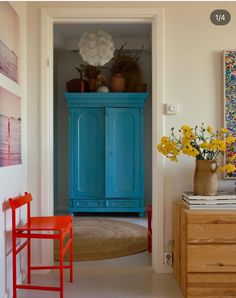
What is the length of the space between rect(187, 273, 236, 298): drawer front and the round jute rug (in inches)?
45.7

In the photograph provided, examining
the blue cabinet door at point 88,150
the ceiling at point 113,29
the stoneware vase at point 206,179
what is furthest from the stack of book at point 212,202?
the ceiling at point 113,29

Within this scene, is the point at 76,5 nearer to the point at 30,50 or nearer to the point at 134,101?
the point at 30,50

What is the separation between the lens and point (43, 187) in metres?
2.86

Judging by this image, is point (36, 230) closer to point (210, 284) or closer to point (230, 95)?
point (210, 284)

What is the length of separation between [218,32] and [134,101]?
89.5 inches

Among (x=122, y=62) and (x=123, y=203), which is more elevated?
(x=122, y=62)

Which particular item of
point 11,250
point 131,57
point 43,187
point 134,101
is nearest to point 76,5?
point 43,187

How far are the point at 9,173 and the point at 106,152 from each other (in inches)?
106

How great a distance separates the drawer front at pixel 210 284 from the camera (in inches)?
91.7

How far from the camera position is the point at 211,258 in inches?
Result: 91.6

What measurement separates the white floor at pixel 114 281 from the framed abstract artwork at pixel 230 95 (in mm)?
1131

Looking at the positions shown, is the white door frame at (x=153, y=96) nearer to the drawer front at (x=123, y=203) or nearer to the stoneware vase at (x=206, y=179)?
the stoneware vase at (x=206, y=179)

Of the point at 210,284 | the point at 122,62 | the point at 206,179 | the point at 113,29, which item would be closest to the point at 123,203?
the point at 122,62

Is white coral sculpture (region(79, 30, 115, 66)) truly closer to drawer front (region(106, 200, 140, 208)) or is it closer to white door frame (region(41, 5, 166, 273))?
white door frame (region(41, 5, 166, 273))
